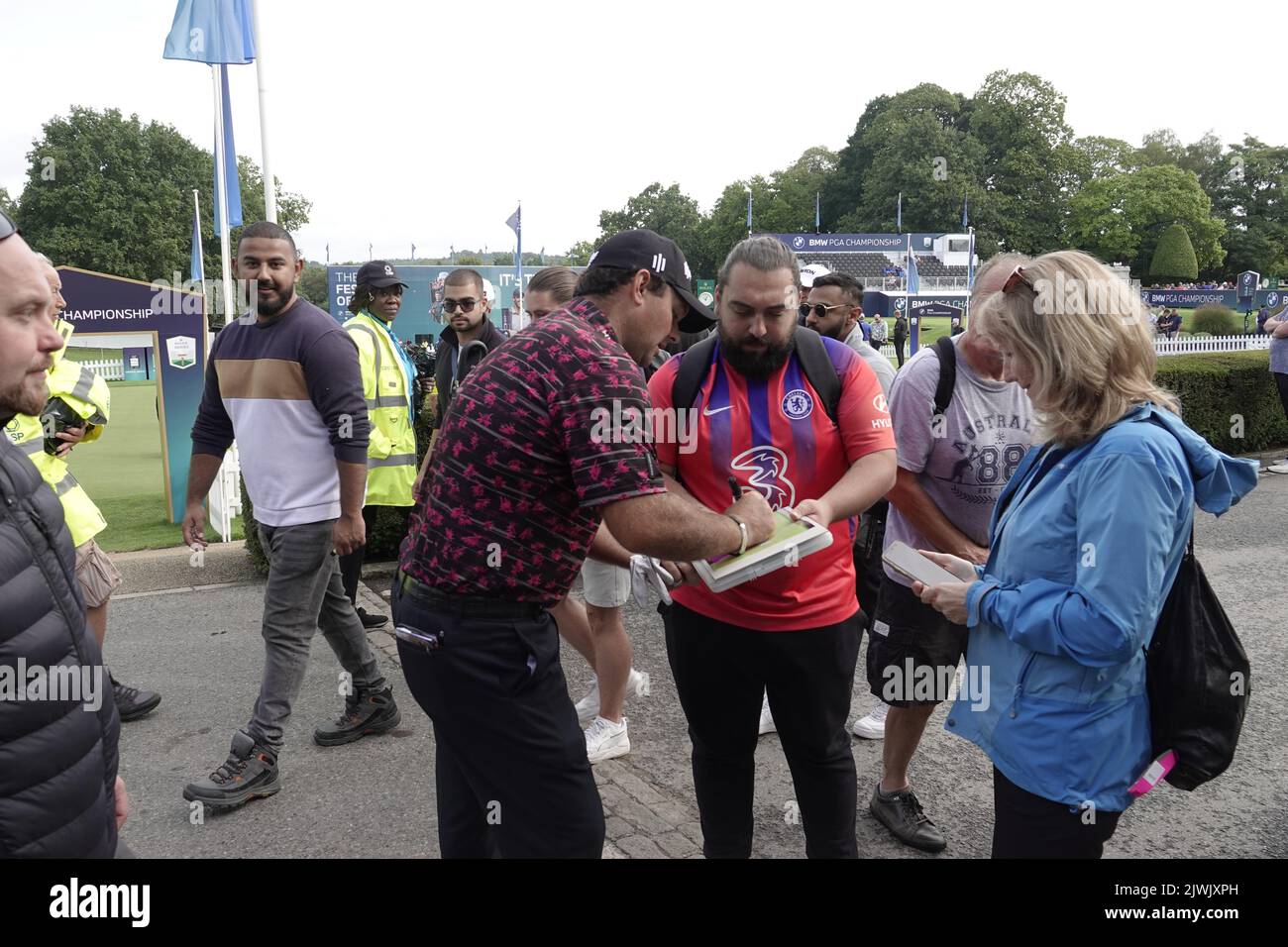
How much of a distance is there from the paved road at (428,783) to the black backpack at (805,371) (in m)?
1.74

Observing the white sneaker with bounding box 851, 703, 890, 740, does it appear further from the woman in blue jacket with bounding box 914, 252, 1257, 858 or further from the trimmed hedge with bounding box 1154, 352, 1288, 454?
the trimmed hedge with bounding box 1154, 352, 1288, 454

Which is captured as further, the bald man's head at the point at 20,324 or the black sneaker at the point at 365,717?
the black sneaker at the point at 365,717

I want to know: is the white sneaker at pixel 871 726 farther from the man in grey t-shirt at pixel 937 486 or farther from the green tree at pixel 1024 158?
the green tree at pixel 1024 158

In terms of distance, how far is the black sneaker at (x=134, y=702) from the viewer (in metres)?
4.75

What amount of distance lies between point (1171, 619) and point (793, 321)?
54.6 inches

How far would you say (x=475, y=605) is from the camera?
7.50ft

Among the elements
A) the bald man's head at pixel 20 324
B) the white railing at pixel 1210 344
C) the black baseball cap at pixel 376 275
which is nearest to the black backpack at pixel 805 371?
the bald man's head at pixel 20 324

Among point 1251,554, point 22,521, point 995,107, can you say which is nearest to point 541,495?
point 22,521

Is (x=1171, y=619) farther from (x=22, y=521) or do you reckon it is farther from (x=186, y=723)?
(x=186, y=723)

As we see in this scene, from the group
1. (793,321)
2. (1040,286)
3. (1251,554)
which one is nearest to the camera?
(1040,286)

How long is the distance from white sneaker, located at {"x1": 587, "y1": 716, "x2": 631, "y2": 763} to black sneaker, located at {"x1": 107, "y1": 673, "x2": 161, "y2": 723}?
2304mm

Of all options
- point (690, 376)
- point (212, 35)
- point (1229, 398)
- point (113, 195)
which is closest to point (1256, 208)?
point (1229, 398)

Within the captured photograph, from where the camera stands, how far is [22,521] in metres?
1.67

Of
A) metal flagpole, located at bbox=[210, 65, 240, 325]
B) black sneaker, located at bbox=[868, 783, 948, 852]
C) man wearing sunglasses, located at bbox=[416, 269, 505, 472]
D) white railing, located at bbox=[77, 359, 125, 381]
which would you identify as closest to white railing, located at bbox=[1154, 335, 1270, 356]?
metal flagpole, located at bbox=[210, 65, 240, 325]
